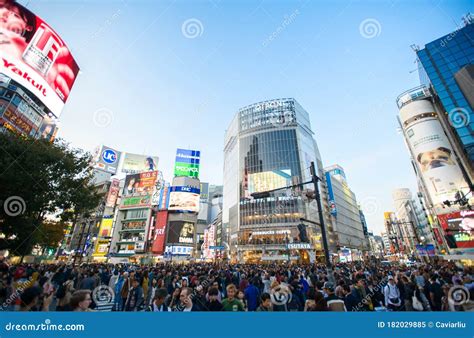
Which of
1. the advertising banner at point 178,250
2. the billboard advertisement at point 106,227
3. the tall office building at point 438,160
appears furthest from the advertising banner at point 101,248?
the tall office building at point 438,160

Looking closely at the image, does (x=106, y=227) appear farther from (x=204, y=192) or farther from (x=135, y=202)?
(x=204, y=192)

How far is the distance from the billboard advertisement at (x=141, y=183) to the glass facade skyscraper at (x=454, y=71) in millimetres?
69522

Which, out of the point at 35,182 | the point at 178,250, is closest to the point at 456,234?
the point at 178,250

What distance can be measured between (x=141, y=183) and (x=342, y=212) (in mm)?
80520

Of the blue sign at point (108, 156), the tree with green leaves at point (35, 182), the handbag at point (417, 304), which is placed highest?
the blue sign at point (108, 156)

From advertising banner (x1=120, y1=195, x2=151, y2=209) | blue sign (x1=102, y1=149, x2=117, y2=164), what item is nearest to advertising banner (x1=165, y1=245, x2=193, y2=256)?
advertising banner (x1=120, y1=195, x2=151, y2=209)

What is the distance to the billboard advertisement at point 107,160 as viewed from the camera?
73375 mm

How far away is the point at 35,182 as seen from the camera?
1446cm

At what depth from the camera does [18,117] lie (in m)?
50.0

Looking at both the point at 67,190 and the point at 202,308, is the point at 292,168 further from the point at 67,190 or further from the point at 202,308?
the point at 202,308

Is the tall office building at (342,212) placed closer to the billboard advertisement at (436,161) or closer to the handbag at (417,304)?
the billboard advertisement at (436,161)

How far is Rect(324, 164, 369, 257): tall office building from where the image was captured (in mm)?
82250

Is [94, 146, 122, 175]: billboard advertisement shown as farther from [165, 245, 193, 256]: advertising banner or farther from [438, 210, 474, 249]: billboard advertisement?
[438, 210, 474, 249]: billboard advertisement

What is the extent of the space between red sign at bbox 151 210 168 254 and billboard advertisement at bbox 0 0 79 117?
144ft
